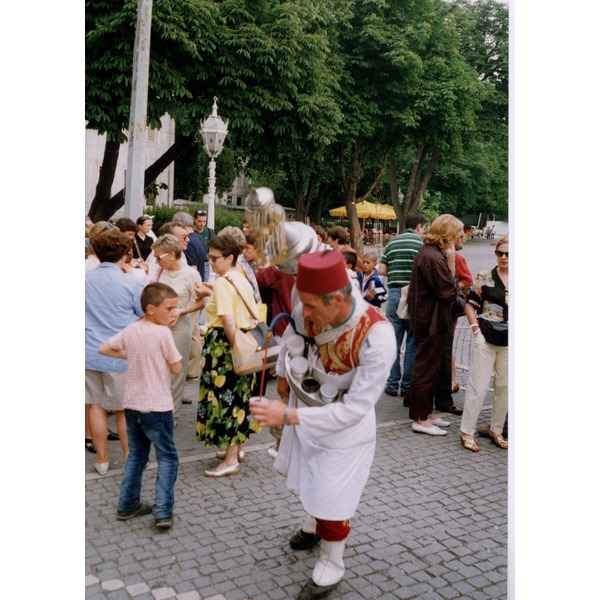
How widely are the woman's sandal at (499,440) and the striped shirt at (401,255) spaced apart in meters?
1.66

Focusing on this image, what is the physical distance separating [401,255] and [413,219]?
33 centimetres

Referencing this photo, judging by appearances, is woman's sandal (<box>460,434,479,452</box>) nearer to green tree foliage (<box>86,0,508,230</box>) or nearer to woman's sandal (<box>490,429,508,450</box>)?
woman's sandal (<box>490,429,508,450</box>)

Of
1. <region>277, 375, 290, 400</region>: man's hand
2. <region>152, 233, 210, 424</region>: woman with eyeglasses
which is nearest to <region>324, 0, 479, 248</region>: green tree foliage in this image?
<region>152, 233, 210, 424</region>: woman with eyeglasses

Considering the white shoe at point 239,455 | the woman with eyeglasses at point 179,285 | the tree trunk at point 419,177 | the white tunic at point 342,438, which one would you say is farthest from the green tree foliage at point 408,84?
the white shoe at point 239,455

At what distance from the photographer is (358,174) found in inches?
248

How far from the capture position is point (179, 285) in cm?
478

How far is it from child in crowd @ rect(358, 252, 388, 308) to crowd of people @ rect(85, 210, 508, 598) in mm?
10

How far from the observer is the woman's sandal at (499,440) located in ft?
14.9

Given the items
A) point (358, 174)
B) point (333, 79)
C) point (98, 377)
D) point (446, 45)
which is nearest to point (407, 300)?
point (358, 174)

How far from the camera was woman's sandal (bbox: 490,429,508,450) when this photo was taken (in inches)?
179

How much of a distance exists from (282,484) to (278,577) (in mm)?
1022

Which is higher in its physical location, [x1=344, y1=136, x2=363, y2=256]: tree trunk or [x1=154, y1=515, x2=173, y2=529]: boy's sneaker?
[x1=344, y1=136, x2=363, y2=256]: tree trunk

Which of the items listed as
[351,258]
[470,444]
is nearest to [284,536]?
[470,444]

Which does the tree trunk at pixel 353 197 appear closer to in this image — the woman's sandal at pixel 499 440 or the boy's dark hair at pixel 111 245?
the woman's sandal at pixel 499 440
